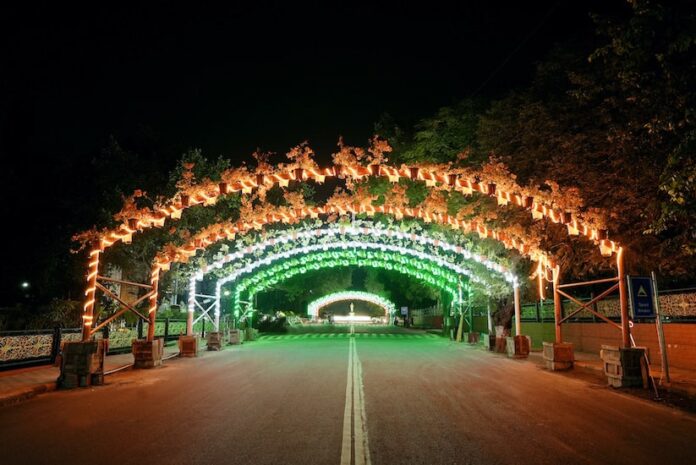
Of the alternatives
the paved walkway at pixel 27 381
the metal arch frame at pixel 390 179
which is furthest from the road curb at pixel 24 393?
the metal arch frame at pixel 390 179

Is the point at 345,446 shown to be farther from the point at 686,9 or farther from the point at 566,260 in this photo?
the point at 566,260

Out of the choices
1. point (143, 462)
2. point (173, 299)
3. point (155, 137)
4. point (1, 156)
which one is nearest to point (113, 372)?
point (143, 462)

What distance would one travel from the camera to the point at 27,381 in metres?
11.9

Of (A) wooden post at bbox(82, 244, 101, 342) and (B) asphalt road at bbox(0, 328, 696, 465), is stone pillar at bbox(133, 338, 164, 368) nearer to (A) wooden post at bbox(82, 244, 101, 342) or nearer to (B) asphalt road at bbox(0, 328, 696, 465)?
(A) wooden post at bbox(82, 244, 101, 342)

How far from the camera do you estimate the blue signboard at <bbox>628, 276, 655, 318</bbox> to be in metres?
11.2

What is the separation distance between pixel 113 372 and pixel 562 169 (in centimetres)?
1449

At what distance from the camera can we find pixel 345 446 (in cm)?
609

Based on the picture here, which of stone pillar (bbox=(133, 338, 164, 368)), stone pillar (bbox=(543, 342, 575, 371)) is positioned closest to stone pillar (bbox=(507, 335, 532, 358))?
stone pillar (bbox=(543, 342, 575, 371))

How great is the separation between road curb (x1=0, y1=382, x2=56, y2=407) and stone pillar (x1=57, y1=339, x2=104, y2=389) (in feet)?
1.06

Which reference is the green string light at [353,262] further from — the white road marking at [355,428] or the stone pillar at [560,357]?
the white road marking at [355,428]

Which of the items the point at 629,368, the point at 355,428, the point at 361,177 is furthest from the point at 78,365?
the point at 629,368

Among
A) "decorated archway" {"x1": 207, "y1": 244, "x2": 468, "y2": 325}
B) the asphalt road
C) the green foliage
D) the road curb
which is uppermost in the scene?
the green foliage

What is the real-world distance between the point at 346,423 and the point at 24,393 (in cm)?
748

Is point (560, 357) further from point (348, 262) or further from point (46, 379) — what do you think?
point (348, 262)
